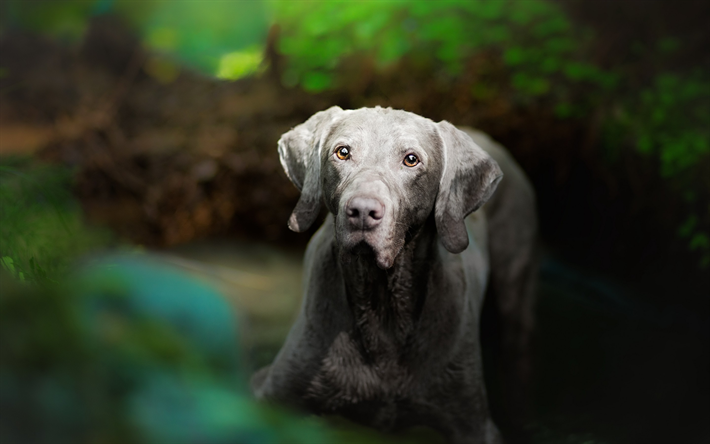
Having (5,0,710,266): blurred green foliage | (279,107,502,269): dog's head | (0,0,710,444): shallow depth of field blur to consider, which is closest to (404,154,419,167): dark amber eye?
(279,107,502,269): dog's head

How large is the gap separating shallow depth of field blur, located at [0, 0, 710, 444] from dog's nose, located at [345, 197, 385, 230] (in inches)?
57.0

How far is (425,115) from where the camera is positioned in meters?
4.46

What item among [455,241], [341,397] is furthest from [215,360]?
[455,241]

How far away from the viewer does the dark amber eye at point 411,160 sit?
6.73 ft

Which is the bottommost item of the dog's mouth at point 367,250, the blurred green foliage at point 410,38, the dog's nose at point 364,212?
the dog's mouth at point 367,250

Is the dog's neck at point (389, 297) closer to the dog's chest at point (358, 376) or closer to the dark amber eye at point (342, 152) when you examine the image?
the dog's chest at point (358, 376)

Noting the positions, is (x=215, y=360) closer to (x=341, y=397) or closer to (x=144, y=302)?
(x=144, y=302)

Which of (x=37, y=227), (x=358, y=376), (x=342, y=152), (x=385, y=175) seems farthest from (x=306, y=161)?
(x=37, y=227)

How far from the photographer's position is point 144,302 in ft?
7.93

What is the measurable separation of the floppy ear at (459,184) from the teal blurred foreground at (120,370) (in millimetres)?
907

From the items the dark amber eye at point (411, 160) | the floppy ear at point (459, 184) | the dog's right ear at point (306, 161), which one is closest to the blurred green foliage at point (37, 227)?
the dog's right ear at point (306, 161)

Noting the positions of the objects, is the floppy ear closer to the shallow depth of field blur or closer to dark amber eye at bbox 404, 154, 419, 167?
dark amber eye at bbox 404, 154, 419, 167

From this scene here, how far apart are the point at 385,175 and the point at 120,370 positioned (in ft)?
3.25

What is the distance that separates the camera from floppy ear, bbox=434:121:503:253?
2.19 metres
